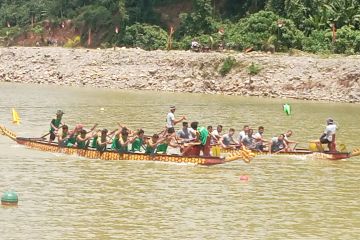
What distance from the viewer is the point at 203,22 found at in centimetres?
7431

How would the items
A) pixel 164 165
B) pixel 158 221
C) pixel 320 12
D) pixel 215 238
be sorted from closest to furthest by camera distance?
pixel 215 238 < pixel 158 221 < pixel 164 165 < pixel 320 12

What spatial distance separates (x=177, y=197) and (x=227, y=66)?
125 ft

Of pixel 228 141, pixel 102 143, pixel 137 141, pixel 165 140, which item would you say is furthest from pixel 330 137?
pixel 102 143

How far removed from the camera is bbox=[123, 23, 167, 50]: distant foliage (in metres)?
76.1

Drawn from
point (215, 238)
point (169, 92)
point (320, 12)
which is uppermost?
point (320, 12)

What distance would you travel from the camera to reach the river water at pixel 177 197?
20719mm

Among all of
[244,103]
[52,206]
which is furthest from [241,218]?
[244,103]

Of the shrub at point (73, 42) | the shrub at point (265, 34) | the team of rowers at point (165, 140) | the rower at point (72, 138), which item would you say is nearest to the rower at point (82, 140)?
the team of rowers at point (165, 140)

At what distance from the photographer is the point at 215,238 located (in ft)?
65.7

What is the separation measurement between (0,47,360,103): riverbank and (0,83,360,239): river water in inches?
→ 669

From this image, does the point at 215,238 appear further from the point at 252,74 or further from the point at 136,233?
the point at 252,74

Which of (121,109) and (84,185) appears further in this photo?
(121,109)

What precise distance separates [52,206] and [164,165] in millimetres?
7374

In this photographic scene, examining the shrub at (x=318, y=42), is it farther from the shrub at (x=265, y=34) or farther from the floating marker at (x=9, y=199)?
the floating marker at (x=9, y=199)
